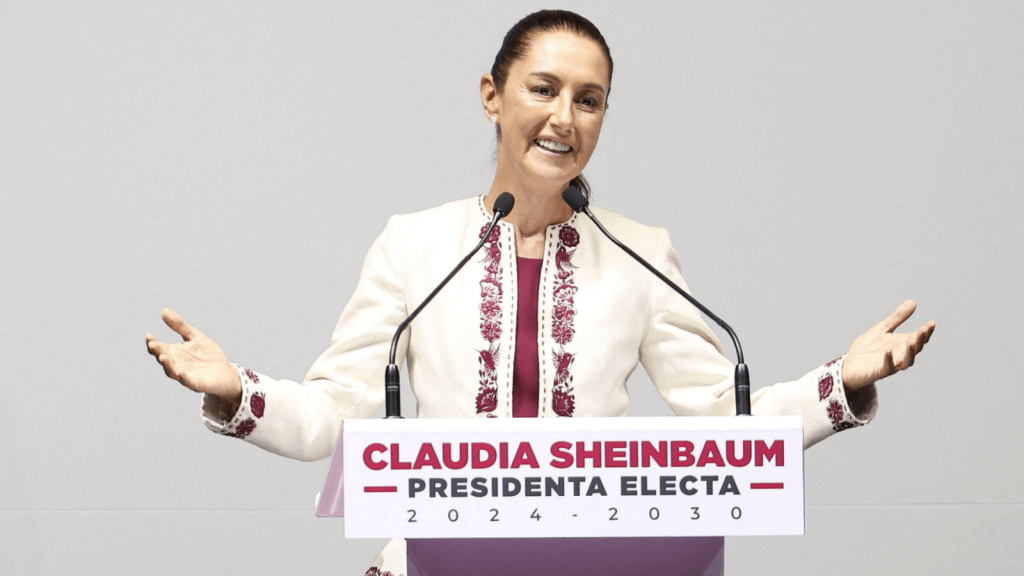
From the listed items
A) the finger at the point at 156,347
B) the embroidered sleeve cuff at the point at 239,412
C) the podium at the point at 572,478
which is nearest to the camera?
the podium at the point at 572,478

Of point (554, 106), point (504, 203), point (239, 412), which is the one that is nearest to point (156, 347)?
point (239, 412)

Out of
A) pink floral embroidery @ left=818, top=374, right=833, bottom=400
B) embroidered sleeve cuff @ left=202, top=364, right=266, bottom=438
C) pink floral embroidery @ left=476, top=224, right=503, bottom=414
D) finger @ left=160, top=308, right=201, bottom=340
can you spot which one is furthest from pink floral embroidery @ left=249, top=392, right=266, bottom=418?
pink floral embroidery @ left=818, top=374, right=833, bottom=400

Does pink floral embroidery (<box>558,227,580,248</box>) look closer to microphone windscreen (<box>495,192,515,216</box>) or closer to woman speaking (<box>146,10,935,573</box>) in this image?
woman speaking (<box>146,10,935,573</box>)

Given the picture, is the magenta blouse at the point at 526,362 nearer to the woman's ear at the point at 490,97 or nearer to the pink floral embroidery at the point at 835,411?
the woman's ear at the point at 490,97

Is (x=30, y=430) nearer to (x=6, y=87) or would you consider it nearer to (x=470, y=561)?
(x=6, y=87)

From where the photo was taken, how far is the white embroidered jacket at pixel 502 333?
1.87m

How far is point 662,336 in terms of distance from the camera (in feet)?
6.46

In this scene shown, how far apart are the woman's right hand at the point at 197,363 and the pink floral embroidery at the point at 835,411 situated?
0.83 metres

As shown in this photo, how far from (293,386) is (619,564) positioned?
2.20 ft

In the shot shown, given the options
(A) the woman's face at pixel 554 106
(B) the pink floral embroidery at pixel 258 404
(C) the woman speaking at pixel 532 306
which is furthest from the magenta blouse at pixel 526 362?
(B) the pink floral embroidery at pixel 258 404

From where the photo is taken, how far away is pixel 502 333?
6.20 feet

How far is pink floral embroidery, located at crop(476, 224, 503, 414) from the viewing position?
1865 millimetres

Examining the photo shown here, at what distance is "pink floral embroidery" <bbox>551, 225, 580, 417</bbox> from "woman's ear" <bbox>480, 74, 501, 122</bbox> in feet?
0.85

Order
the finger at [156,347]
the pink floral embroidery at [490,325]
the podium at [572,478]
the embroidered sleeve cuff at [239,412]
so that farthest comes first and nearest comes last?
the pink floral embroidery at [490,325] → the embroidered sleeve cuff at [239,412] → the finger at [156,347] → the podium at [572,478]
